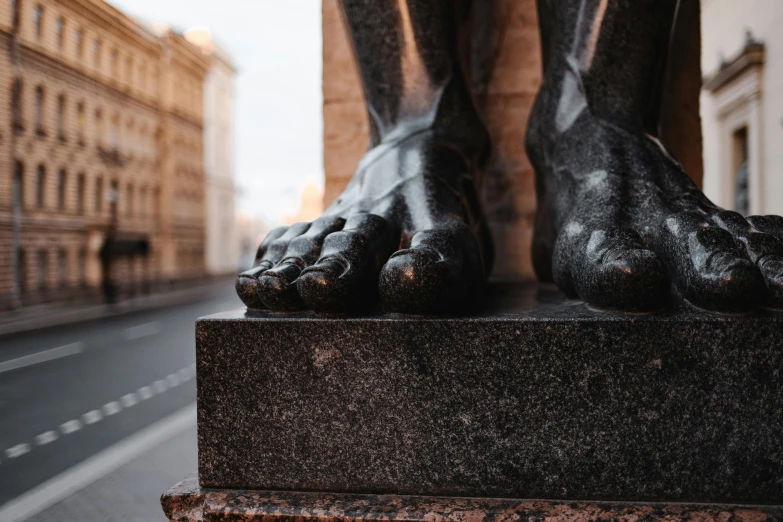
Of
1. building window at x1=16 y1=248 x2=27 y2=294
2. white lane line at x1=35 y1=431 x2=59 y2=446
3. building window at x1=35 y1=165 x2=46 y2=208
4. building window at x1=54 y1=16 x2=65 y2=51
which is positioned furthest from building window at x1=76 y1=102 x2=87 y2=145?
building window at x1=54 y1=16 x2=65 y2=51

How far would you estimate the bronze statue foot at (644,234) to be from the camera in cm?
75

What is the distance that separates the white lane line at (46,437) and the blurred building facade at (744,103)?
351 inches

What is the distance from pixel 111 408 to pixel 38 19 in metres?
3.94

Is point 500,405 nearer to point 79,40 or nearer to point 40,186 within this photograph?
point 79,40

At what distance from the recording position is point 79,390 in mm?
5945

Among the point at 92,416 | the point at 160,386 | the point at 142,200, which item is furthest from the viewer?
the point at 142,200

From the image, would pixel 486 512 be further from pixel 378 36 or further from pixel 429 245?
pixel 378 36

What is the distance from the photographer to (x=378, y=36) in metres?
1.24

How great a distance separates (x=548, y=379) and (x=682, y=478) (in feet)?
0.65

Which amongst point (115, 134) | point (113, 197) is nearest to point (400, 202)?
point (115, 134)

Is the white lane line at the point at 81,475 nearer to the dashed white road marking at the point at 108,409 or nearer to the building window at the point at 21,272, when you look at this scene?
the dashed white road marking at the point at 108,409

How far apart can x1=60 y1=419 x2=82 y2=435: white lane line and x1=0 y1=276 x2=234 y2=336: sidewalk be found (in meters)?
0.82

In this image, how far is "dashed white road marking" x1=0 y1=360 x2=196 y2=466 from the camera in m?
2.41

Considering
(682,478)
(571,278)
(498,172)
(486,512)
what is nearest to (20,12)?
(498,172)
